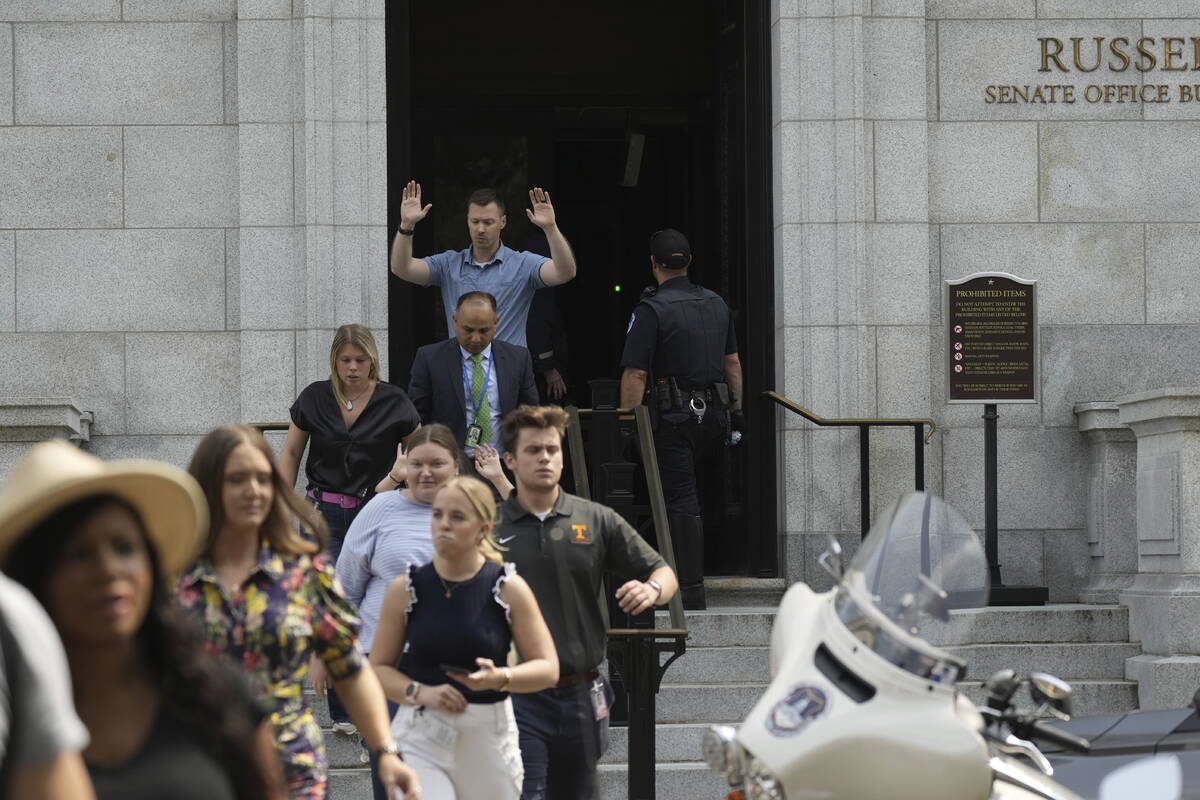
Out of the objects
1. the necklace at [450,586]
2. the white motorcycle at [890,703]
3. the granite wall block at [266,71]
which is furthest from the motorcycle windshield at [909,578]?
the granite wall block at [266,71]

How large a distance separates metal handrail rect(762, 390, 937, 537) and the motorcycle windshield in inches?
269

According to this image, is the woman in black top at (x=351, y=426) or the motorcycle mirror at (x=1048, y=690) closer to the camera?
the motorcycle mirror at (x=1048, y=690)

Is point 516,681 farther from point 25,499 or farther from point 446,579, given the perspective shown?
point 25,499

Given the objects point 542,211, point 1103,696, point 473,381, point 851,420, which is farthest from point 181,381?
point 1103,696

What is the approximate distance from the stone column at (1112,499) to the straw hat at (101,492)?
9595 mm

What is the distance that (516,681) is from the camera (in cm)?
593

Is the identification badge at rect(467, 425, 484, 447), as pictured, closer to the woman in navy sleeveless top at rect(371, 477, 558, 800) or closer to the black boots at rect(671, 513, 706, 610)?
the black boots at rect(671, 513, 706, 610)

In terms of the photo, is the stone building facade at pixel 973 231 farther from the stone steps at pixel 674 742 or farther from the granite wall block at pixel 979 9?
the stone steps at pixel 674 742

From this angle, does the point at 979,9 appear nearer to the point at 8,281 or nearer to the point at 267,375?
the point at 267,375

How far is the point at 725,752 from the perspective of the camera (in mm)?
4359

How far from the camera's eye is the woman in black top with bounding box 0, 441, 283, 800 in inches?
117

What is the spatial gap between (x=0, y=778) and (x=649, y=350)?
8.33 meters

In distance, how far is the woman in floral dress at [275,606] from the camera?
459cm

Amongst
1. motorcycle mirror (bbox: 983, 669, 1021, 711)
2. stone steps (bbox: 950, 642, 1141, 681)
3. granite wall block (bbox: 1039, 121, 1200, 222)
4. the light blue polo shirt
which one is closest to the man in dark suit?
the light blue polo shirt
